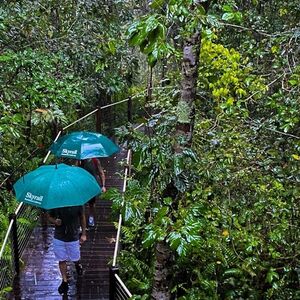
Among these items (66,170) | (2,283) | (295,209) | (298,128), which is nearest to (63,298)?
(2,283)

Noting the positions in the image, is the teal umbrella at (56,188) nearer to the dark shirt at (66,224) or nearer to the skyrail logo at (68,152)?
the dark shirt at (66,224)

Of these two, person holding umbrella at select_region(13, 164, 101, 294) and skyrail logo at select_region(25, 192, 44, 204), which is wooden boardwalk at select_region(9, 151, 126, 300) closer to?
person holding umbrella at select_region(13, 164, 101, 294)

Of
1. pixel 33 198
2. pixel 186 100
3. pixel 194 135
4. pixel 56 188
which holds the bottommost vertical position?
pixel 33 198

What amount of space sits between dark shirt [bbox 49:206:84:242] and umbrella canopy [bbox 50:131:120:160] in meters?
1.78

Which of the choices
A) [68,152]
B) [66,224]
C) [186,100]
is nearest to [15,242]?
[66,224]

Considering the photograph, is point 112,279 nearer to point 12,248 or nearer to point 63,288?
point 63,288

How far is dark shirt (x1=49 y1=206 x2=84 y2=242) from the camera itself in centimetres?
589

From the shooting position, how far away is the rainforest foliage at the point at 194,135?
160 inches

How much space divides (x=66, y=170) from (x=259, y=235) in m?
2.58

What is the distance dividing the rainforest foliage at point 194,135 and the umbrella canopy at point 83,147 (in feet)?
1.85

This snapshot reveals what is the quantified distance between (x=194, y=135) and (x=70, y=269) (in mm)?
2879

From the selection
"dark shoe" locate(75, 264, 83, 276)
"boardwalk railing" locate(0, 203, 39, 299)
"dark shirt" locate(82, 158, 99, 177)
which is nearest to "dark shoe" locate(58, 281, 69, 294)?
"dark shoe" locate(75, 264, 83, 276)

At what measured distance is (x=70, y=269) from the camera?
6.93 metres

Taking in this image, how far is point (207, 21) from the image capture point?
10.7ft
